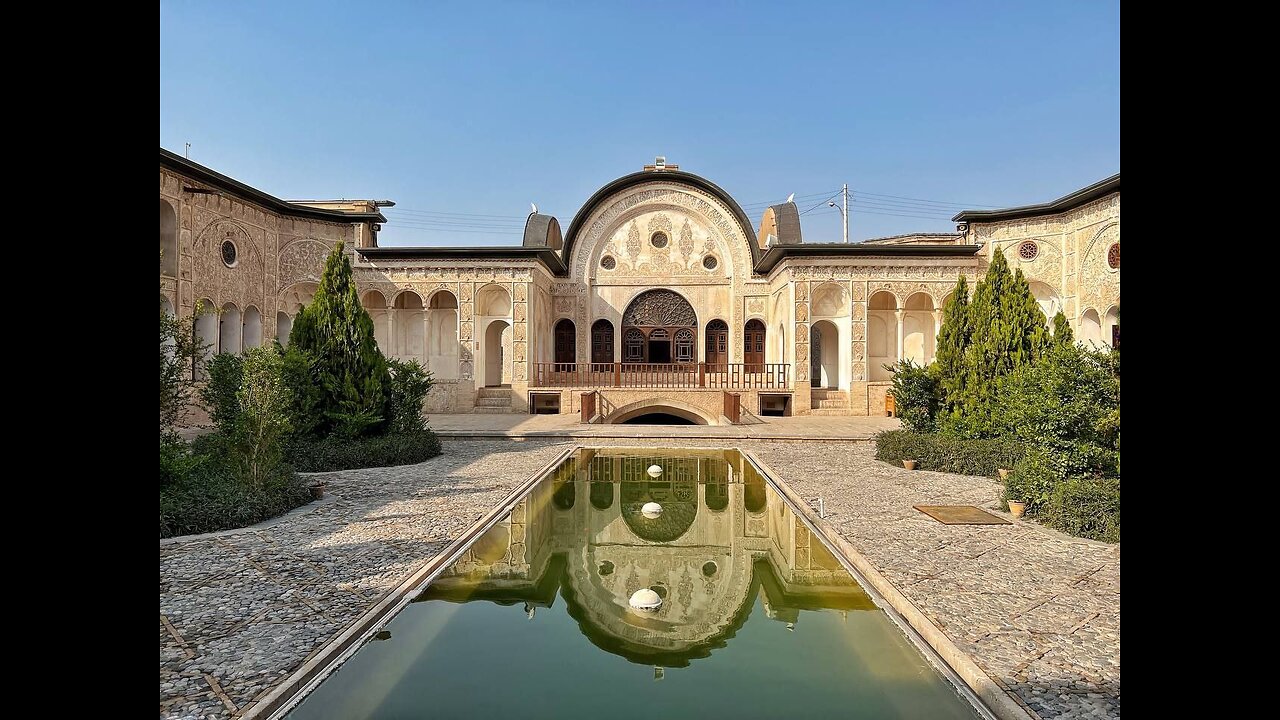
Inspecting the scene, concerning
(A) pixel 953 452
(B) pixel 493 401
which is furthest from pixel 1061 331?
(B) pixel 493 401

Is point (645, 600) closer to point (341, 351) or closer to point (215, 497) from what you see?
point (215, 497)

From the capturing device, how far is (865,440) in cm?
1410

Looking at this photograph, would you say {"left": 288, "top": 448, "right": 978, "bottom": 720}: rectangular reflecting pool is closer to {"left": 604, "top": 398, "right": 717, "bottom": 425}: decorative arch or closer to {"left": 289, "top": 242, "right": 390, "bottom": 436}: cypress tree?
{"left": 289, "top": 242, "right": 390, "bottom": 436}: cypress tree

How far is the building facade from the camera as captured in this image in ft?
60.0

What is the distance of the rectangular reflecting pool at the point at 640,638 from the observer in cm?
388

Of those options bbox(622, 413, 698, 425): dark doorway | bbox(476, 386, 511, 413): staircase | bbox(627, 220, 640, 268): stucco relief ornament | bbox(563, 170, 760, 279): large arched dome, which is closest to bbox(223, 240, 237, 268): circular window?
bbox(476, 386, 511, 413): staircase

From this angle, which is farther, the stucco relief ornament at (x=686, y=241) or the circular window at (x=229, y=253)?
the stucco relief ornament at (x=686, y=241)

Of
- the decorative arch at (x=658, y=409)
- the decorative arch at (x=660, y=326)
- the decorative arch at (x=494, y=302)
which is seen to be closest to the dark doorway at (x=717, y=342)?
the decorative arch at (x=660, y=326)

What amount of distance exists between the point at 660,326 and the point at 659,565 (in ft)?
58.8

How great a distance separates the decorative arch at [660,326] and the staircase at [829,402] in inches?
214

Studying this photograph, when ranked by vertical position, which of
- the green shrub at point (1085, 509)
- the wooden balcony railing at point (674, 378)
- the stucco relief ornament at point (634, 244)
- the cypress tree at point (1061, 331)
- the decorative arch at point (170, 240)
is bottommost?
the green shrub at point (1085, 509)

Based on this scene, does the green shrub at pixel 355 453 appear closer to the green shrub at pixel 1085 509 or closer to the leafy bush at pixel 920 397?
the leafy bush at pixel 920 397

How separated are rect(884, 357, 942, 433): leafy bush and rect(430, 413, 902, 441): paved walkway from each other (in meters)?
2.25
